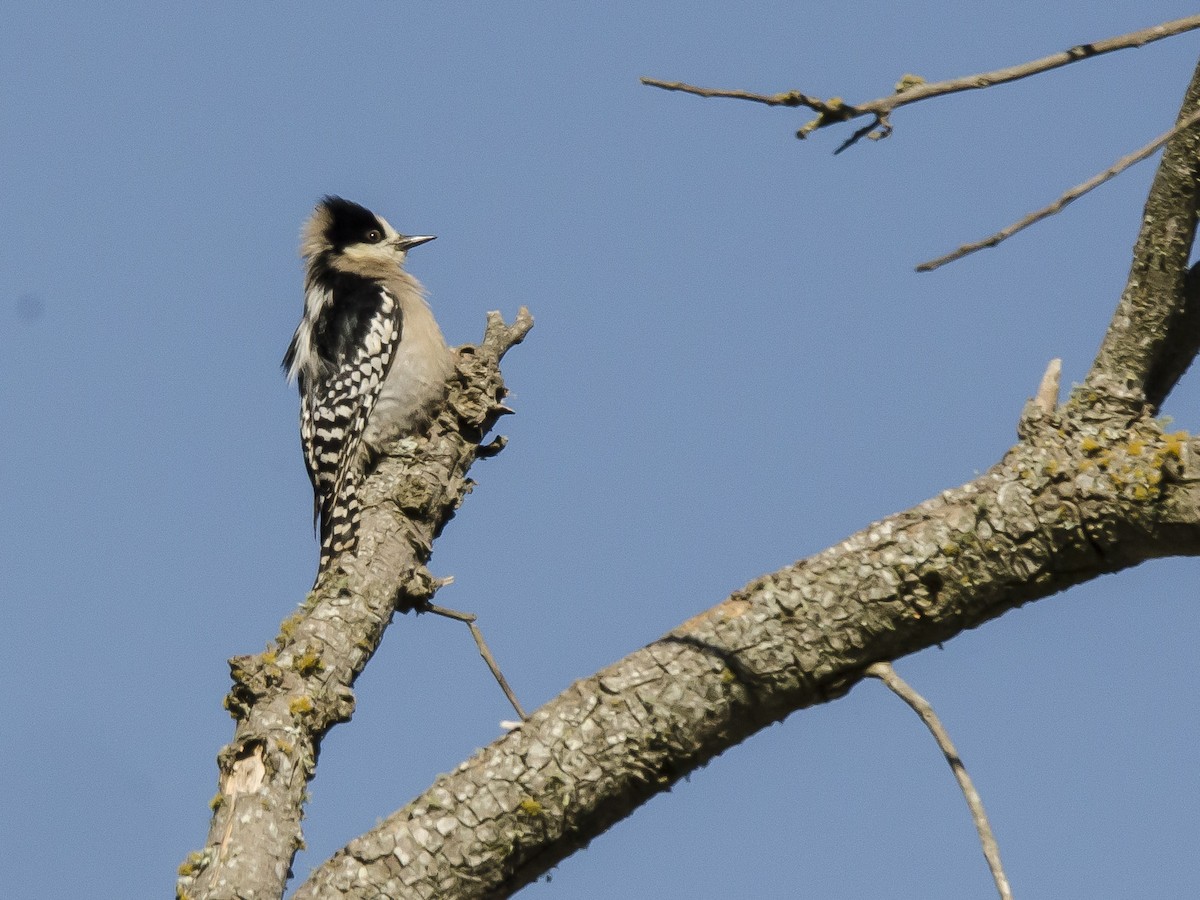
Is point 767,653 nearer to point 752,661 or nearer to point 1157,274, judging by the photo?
point 752,661

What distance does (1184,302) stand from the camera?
402 cm

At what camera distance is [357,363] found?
28.9 ft

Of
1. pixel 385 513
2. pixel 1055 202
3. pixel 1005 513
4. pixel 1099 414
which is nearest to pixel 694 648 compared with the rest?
pixel 1005 513

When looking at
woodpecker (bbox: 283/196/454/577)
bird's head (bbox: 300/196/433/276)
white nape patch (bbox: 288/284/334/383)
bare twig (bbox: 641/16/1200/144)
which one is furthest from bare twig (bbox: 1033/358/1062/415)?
bird's head (bbox: 300/196/433/276)

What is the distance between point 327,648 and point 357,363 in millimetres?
3908

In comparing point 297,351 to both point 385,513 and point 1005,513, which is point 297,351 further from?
point 1005,513

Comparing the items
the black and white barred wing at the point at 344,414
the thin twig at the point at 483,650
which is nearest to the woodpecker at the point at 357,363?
the black and white barred wing at the point at 344,414

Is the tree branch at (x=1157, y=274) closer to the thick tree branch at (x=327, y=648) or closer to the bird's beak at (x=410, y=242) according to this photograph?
the thick tree branch at (x=327, y=648)

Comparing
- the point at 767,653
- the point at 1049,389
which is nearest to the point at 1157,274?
the point at 1049,389

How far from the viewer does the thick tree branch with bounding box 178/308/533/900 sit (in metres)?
4.13

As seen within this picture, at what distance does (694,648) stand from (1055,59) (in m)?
1.79

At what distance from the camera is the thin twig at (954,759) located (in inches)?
125

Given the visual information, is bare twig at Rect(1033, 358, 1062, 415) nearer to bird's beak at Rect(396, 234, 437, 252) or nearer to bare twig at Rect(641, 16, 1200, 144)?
bare twig at Rect(641, 16, 1200, 144)

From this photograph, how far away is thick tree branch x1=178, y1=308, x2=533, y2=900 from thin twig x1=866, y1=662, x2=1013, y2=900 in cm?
187
